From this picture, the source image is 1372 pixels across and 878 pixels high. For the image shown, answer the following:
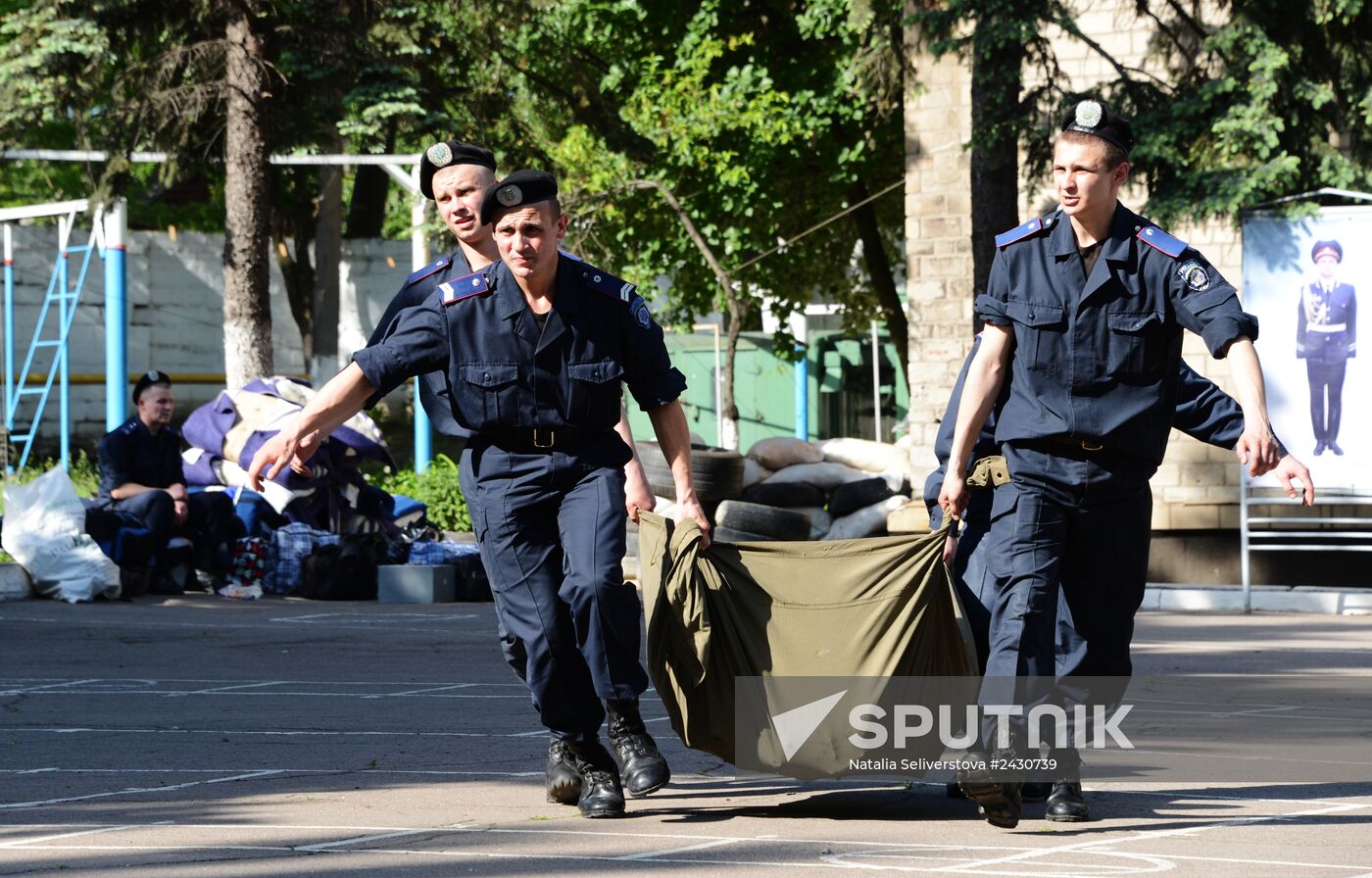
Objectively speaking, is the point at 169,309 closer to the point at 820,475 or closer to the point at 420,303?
the point at 820,475

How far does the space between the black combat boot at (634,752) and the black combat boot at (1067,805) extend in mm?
1108

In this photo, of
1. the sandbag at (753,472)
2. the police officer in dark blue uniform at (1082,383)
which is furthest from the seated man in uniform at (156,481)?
the police officer in dark blue uniform at (1082,383)

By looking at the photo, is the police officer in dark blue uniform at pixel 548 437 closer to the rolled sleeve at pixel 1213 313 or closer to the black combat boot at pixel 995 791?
the black combat boot at pixel 995 791

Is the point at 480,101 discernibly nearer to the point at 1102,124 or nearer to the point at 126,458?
the point at 126,458

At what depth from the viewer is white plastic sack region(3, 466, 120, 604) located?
45.6 feet

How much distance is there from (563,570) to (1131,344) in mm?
1748

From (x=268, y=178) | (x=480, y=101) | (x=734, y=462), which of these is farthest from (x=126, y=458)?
(x=480, y=101)

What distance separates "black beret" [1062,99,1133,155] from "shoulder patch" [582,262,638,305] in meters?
1.34

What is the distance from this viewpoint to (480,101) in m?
21.6

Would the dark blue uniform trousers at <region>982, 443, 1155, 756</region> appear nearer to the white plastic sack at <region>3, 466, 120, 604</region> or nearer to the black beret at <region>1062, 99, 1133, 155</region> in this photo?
the black beret at <region>1062, 99, 1133, 155</region>

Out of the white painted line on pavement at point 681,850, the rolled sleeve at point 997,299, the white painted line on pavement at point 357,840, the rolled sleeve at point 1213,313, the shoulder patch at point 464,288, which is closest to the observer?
the white painted line on pavement at point 681,850

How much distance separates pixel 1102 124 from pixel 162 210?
38.0 metres

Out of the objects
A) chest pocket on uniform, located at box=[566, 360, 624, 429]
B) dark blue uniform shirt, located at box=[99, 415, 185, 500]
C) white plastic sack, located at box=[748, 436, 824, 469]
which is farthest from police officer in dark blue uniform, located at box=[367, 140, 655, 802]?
white plastic sack, located at box=[748, 436, 824, 469]

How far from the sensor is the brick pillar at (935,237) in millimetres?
19891
